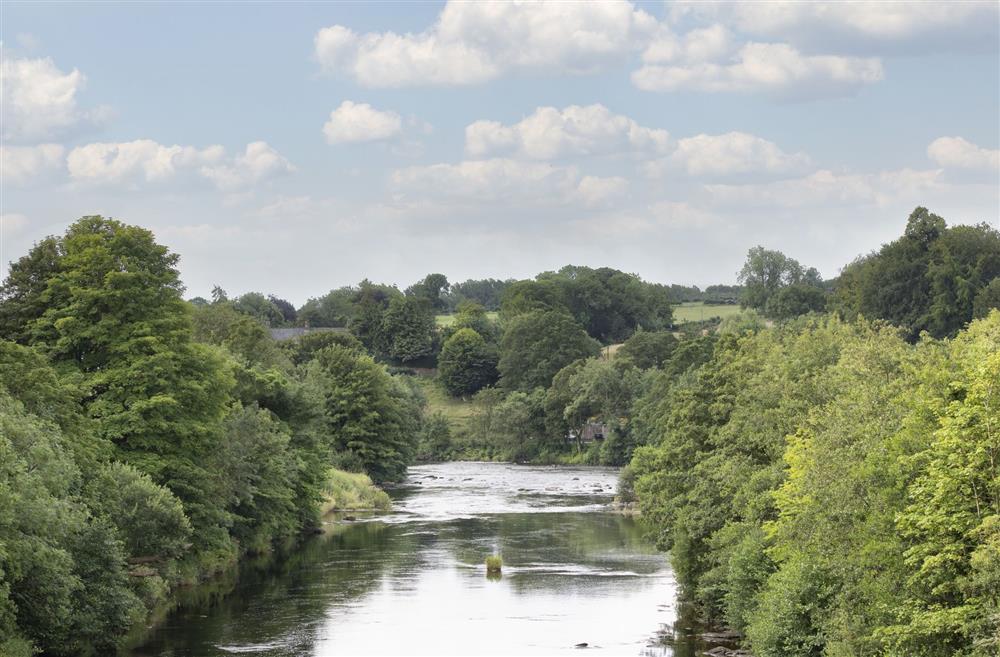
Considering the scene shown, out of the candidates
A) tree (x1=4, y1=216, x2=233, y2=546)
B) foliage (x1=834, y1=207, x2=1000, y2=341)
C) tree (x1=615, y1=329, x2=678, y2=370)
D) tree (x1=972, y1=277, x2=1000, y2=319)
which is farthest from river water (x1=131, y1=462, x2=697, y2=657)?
tree (x1=615, y1=329, x2=678, y2=370)

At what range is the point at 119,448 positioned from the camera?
194 ft

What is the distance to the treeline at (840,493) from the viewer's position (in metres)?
29.0

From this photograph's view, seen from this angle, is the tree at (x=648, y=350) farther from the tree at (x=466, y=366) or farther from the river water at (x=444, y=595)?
the river water at (x=444, y=595)

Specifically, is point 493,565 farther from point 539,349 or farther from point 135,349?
point 539,349

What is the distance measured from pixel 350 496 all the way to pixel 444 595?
41680 millimetres

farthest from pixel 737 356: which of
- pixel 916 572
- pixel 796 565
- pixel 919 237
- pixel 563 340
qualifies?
pixel 563 340

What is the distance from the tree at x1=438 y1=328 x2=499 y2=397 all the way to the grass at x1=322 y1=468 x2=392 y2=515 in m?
88.2

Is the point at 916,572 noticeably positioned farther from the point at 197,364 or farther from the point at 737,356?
the point at 197,364

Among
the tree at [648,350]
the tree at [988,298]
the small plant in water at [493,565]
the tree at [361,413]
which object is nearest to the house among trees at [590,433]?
the tree at [648,350]

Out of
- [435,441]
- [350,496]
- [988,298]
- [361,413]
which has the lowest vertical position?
[350,496]

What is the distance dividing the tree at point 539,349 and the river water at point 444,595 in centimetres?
8665

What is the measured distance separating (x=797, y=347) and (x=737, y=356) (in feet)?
23.8

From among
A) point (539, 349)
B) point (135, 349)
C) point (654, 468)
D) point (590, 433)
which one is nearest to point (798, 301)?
point (539, 349)

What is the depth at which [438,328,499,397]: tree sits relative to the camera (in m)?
195
